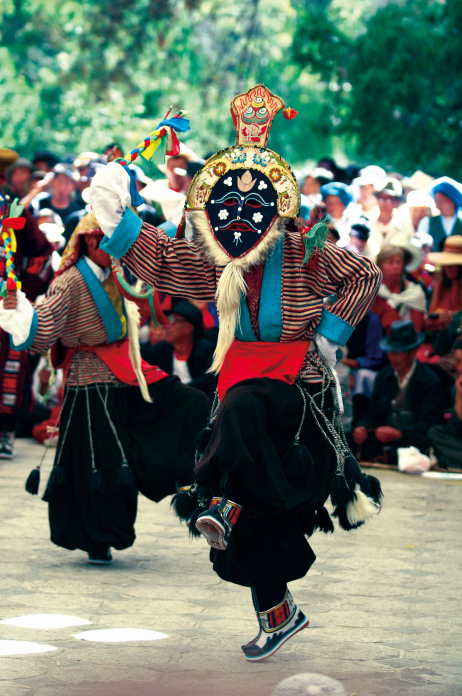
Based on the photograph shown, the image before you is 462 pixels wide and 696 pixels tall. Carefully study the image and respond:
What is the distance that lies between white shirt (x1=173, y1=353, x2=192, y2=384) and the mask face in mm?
4414

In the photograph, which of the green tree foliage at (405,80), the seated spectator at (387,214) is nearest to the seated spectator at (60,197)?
the seated spectator at (387,214)

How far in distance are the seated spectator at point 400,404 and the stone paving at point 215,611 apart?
1542 millimetres

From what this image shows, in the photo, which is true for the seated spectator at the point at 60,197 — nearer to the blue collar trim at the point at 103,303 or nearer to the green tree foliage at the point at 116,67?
the blue collar trim at the point at 103,303

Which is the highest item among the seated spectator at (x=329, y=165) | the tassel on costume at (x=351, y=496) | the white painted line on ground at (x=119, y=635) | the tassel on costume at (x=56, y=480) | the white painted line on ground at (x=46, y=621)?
the seated spectator at (x=329, y=165)

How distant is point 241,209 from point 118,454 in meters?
1.79

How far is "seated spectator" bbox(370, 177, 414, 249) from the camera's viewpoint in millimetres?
9758

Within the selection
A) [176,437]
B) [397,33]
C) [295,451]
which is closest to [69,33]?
[397,33]

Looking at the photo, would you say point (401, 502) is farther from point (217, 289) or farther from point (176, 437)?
point (217, 289)

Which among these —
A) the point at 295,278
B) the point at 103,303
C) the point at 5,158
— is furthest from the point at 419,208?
the point at 295,278

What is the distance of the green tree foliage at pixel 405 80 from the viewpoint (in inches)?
513

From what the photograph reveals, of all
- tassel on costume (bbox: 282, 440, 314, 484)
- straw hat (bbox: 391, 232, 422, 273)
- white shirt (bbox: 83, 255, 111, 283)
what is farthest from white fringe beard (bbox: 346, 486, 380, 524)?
straw hat (bbox: 391, 232, 422, 273)

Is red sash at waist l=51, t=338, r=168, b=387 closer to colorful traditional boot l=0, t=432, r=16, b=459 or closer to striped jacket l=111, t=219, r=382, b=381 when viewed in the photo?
striped jacket l=111, t=219, r=382, b=381

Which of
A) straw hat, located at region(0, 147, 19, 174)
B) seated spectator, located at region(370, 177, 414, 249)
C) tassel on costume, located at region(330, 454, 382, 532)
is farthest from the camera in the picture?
seated spectator, located at region(370, 177, 414, 249)

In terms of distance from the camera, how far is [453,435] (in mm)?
7824
